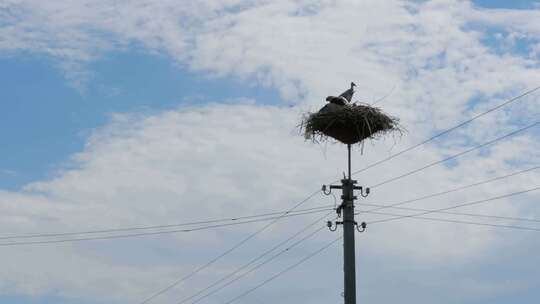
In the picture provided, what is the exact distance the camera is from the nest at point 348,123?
16562 millimetres

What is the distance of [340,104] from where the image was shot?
1691cm

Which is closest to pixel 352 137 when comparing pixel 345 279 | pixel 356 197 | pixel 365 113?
pixel 365 113

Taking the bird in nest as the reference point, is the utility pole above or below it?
below

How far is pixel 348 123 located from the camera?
16.6m

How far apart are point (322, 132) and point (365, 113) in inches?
36.0

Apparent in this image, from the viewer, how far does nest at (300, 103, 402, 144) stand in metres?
16.6

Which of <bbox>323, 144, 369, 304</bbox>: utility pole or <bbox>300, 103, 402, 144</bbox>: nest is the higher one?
<bbox>300, 103, 402, 144</bbox>: nest

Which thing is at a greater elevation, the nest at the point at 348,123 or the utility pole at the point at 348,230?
the nest at the point at 348,123

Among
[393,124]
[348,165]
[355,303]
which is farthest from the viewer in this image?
[393,124]

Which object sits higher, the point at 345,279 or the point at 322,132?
the point at 322,132

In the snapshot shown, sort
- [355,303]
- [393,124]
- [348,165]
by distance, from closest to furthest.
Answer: [355,303] → [348,165] → [393,124]

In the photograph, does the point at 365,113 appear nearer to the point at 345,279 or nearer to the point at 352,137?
the point at 352,137

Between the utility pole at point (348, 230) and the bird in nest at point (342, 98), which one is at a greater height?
the bird in nest at point (342, 98)

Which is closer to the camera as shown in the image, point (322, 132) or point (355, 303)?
point (355, 303)
